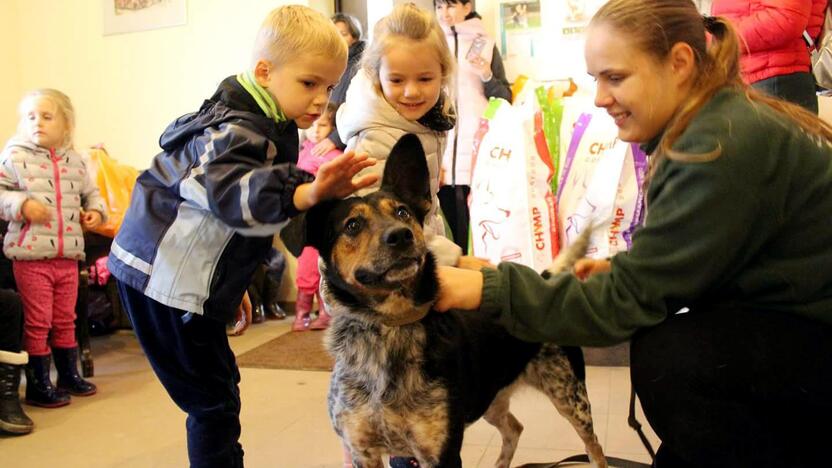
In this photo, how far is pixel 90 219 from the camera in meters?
3.31

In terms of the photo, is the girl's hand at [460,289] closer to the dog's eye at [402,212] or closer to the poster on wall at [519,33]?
the dog's eye at [402,212]

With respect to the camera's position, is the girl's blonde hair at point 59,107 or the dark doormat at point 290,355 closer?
the girl's blonde hair at point 59,107

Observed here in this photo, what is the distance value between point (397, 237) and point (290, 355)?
8.71 feet

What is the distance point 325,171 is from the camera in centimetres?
124

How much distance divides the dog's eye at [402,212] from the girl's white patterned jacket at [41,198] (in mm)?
A: 2270

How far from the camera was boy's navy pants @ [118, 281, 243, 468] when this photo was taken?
5.55 ft

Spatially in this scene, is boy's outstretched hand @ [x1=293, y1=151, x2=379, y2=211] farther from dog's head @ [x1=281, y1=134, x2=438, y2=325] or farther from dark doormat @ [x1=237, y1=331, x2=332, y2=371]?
dark doormat @ [x1=237, y1=331, x2=332, y2=371]

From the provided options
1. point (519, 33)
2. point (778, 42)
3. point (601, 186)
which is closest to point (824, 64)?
point (778, 42)

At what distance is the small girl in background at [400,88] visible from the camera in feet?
6.39

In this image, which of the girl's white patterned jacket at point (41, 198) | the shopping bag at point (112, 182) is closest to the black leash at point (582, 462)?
the girl's white patterned jacket at point (41, 198)

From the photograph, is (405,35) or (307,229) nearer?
(307,229)

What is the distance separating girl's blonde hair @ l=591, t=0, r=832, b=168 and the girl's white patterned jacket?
276cm

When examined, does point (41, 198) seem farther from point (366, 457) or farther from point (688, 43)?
point (688, 43)

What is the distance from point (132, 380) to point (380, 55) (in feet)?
7.80
